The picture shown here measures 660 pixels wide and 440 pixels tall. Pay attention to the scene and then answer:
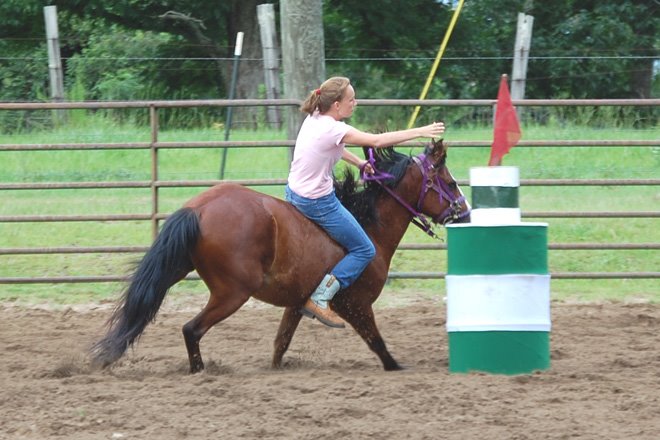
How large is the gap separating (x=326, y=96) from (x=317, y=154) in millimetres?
340

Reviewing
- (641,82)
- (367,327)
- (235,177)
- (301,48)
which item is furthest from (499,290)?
(641,82)

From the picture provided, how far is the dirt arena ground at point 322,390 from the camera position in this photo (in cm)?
479

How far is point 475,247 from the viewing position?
592 centimetres

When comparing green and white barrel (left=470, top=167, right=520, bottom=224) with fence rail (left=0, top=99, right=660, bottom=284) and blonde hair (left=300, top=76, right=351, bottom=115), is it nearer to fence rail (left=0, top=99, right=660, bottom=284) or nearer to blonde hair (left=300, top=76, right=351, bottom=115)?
blonde hair (left=300, top=76, right=351, bottom=115)

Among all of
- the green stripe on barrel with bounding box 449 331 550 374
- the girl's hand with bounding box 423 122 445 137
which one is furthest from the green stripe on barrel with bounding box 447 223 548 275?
the girl's hand with bounding box 423 122 445 137

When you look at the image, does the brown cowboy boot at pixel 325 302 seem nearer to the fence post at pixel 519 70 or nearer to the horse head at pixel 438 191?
the horse head at pixel 438 191

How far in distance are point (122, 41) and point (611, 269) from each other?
16.3 m

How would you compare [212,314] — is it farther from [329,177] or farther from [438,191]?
[438,191]

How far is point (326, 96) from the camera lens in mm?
6156

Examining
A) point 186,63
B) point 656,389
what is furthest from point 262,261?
point 186,63

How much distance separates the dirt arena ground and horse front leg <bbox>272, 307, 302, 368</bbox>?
0.10m

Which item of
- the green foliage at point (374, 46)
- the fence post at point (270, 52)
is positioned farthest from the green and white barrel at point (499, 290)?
the green foliage at point (374, 46)

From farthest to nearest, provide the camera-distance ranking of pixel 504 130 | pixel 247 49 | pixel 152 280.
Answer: pixel 247 49 → pixel 504 130 → pixel 152 280

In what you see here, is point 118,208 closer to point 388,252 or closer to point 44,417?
point 388,252
